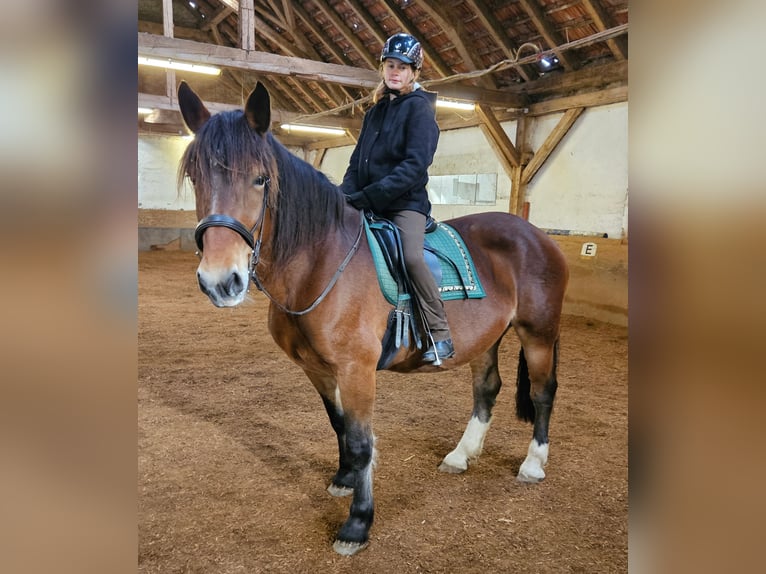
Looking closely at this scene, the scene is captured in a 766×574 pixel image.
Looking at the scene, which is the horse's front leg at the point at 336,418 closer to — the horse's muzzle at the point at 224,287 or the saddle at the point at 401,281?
the saddle at the point at 401,281

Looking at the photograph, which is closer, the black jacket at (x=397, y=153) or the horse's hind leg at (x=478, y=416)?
the black jacket at (x=397, y=153)

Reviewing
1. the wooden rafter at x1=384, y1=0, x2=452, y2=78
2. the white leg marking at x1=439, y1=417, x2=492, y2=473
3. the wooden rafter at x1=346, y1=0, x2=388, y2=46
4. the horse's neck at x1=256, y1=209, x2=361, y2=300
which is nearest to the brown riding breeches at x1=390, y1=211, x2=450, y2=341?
the horse's neck at x1=256, y1=209, x2=361, y2=300

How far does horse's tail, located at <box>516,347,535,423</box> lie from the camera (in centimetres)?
312

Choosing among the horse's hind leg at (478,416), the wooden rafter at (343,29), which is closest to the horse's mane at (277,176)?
the horse's hind leg at (478,416)

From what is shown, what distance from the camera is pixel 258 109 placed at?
1901mm

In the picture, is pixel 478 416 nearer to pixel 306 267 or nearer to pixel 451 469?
pixel 451 469

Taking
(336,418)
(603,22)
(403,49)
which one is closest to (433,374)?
(336,418)

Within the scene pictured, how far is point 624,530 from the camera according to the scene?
7.87 ft

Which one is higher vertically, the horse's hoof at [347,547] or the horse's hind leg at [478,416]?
the horse's hind leg at [478,416]

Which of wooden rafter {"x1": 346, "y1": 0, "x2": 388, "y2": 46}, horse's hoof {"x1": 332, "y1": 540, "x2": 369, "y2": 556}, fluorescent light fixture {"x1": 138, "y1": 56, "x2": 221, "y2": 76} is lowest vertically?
horse's hoof {"x1": 332, "y1": 540, "x2": 369, "y2": 556}

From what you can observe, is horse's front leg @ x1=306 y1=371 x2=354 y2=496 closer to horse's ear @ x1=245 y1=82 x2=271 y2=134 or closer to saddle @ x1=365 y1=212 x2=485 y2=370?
saddle @ x1=365 y1=212 x2=485 y2=370

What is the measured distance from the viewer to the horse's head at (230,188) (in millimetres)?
1745
